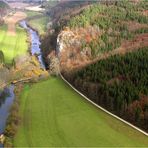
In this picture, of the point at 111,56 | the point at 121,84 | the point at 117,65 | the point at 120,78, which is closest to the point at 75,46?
the point at 111,56

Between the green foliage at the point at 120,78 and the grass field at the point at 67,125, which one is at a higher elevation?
the green foliage at the point at 120,78

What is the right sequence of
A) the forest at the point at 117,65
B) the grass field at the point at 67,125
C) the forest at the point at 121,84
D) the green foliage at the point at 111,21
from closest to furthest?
the grass field at the point at 67,125 < the forest at the point at 121,84 < the forest at the point at 117,65 < the green foliage at the point at 111,21

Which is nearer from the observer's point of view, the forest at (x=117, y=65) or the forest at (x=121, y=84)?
the forest at (x=121, y=84)

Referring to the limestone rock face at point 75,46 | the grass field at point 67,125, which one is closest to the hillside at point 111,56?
the limestone rock face at point 75,46

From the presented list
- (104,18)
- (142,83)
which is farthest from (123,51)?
(104,18)

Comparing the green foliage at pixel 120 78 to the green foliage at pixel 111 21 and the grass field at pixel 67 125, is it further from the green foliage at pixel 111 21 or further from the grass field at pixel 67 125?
the green foliage at pixel 111 21

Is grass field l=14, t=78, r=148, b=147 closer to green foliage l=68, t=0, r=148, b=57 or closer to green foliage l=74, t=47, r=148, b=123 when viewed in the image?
green foliage l=74, t=47, r=148, b=123

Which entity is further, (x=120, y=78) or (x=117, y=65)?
(x=117, y=65)

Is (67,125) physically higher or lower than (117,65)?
lower

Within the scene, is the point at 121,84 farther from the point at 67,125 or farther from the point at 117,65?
the point at 67,125
